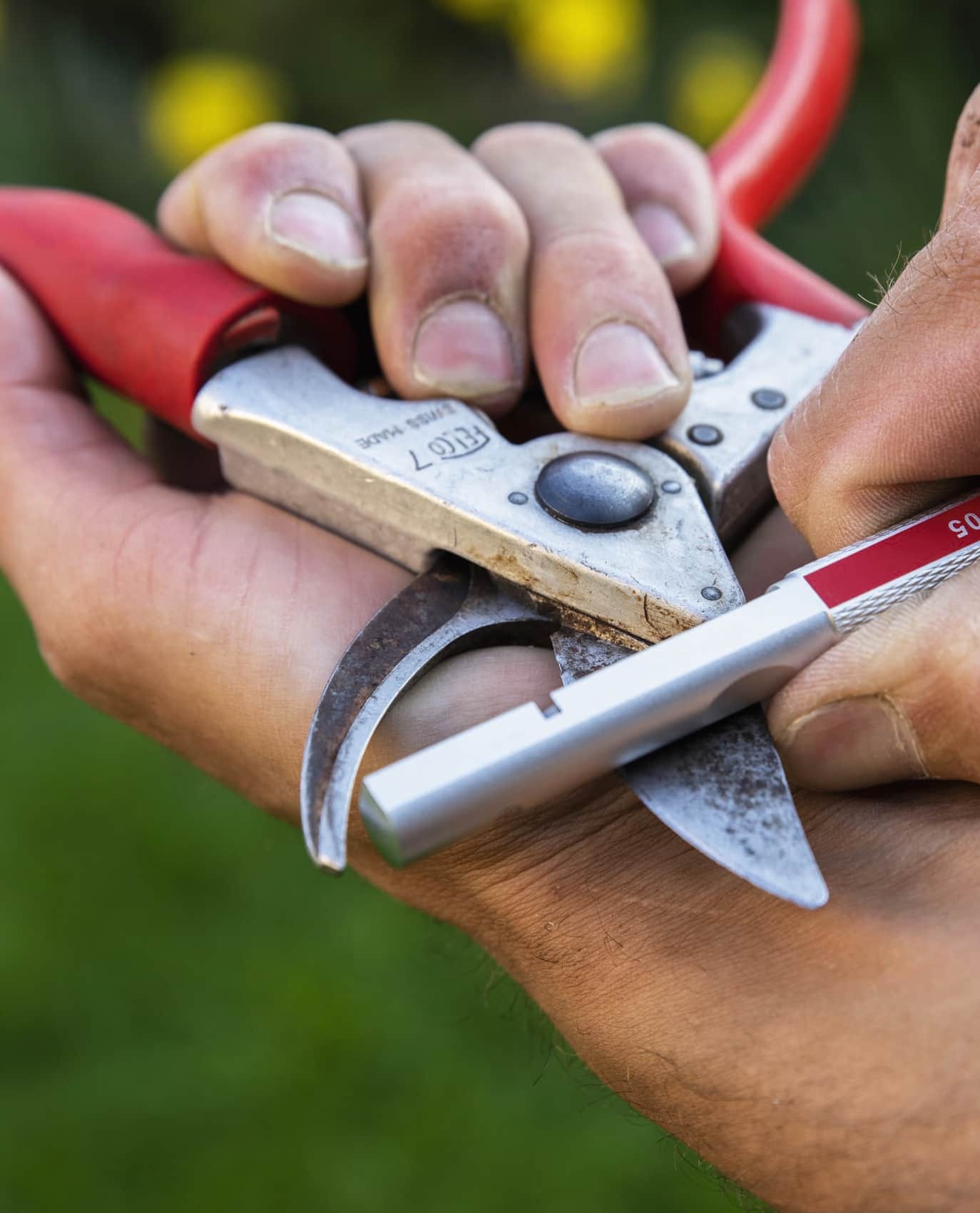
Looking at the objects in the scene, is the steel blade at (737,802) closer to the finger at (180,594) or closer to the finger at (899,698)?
the finger at (899,698)

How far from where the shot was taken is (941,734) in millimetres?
1125

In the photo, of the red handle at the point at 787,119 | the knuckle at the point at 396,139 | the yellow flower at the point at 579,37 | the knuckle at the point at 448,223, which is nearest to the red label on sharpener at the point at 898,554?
the knuckle at the point at 448,223

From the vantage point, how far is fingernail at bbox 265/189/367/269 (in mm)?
1697

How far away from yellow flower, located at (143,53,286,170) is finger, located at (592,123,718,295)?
1604 millimetres

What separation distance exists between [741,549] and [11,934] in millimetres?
1759

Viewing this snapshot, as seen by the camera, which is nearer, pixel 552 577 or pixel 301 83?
pixel 552 577

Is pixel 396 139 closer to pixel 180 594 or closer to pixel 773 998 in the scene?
pixel 180 594

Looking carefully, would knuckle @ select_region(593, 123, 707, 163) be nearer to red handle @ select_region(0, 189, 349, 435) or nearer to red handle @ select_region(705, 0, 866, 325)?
red handle @ select_region(705, 0, 866, 325)

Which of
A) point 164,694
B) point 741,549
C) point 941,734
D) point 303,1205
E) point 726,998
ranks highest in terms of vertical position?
point 941,734

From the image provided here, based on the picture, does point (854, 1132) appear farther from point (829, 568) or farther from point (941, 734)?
point (829, 568)

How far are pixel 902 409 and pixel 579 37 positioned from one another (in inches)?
99.0

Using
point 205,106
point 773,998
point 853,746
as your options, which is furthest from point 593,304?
point 205,106

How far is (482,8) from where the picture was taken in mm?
3414

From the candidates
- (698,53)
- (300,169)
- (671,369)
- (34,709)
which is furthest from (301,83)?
(671,369)
